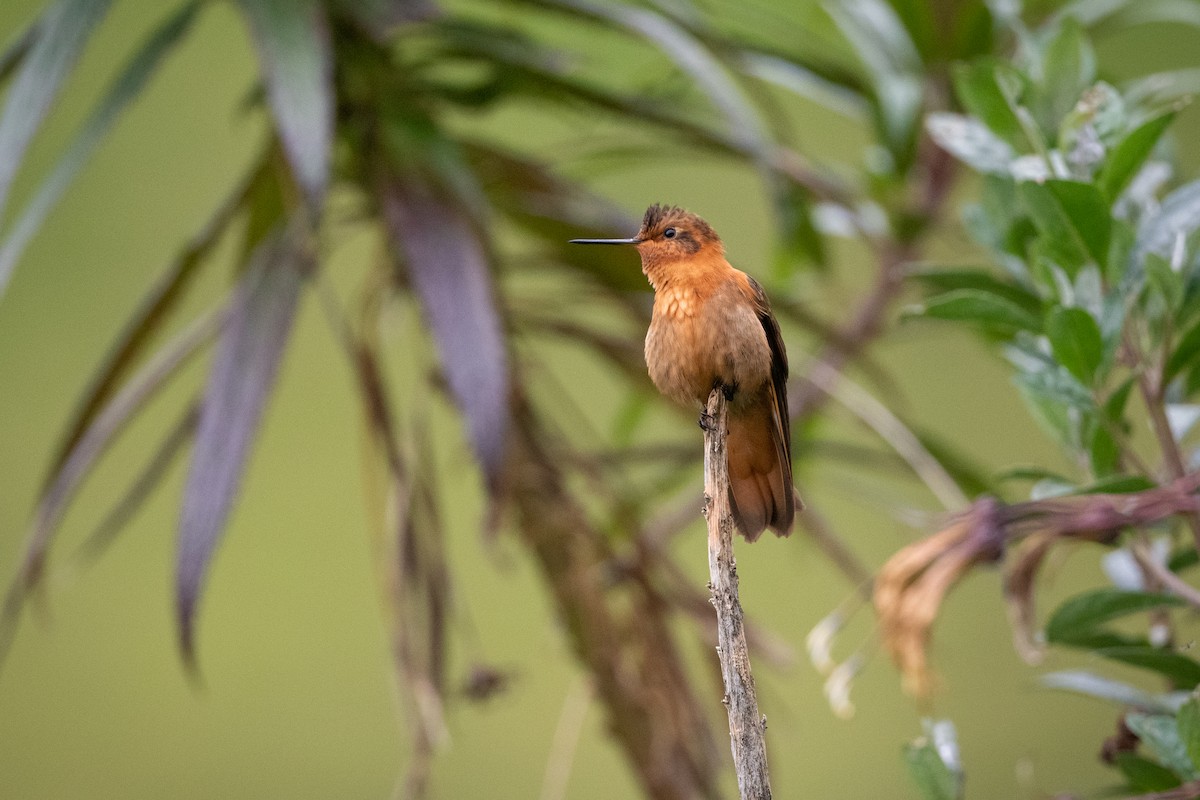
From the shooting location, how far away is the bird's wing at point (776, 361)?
1.10 meters

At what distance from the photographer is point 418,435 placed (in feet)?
5.61

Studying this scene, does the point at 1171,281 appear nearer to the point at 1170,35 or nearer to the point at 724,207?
the point at 724,207

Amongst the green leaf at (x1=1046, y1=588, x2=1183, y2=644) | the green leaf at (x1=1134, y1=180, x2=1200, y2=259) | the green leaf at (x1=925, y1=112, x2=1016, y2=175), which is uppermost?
the green leaf at (x1=925, y1=112, x2=1016, y2=175)

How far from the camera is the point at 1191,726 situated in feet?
3.27

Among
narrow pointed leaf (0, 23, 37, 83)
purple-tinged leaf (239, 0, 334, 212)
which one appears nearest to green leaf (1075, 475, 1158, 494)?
purple-tinged leaf (239, 0, 334, 212)

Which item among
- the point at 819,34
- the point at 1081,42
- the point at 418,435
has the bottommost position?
the point at 418,435

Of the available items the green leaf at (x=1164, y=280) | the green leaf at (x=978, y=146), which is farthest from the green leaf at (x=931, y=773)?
the green leaf at (x=978, y=146)

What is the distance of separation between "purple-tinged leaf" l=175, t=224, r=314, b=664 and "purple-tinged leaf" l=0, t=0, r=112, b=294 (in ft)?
0.93

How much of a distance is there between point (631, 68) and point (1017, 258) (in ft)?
4.64

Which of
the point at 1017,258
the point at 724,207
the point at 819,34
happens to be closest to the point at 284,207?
the point at 1017,258

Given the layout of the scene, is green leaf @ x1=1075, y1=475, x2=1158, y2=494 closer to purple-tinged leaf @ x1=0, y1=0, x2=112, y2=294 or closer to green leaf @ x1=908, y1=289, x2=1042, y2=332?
green leaf @ x1=908, y1=289, x2=1042, y2=332

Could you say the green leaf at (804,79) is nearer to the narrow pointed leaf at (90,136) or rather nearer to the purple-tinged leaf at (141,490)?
the narrow pointed leaf at (90,136)

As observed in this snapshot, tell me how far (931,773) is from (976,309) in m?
0.45

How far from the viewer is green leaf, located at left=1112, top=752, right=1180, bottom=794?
A: 3.84ft
